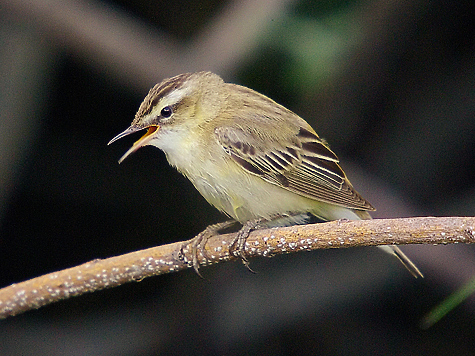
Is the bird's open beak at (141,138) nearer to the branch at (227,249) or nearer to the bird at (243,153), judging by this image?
the bird at (243,153)

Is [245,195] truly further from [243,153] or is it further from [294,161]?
[294,161]

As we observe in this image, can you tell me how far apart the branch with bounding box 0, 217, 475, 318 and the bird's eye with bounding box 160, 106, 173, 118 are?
613mm

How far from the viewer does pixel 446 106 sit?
3582 mm

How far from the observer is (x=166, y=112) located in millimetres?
2514

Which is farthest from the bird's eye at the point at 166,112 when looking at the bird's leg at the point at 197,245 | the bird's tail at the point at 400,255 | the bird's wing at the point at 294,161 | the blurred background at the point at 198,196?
the bird's tail at the point at 400,255

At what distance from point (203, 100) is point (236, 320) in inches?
58.3

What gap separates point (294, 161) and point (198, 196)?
3.71 ft

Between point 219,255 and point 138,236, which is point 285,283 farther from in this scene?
point 219,255

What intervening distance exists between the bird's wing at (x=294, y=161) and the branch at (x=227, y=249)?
47 cm

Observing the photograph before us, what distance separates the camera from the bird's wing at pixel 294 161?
8.59 feet

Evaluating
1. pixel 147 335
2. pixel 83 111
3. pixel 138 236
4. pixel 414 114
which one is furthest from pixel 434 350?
pixel 83 111

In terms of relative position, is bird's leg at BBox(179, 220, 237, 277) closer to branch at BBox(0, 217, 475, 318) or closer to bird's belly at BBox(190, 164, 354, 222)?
branch at BBox(0, 217, 475, 318)

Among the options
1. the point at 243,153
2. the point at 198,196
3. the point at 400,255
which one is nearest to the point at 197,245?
the point at 243,153

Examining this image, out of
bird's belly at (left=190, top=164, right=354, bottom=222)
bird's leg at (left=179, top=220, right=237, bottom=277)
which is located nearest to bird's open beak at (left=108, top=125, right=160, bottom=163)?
bird's belly at (left=190, top=164, right=354, bottom=222)
